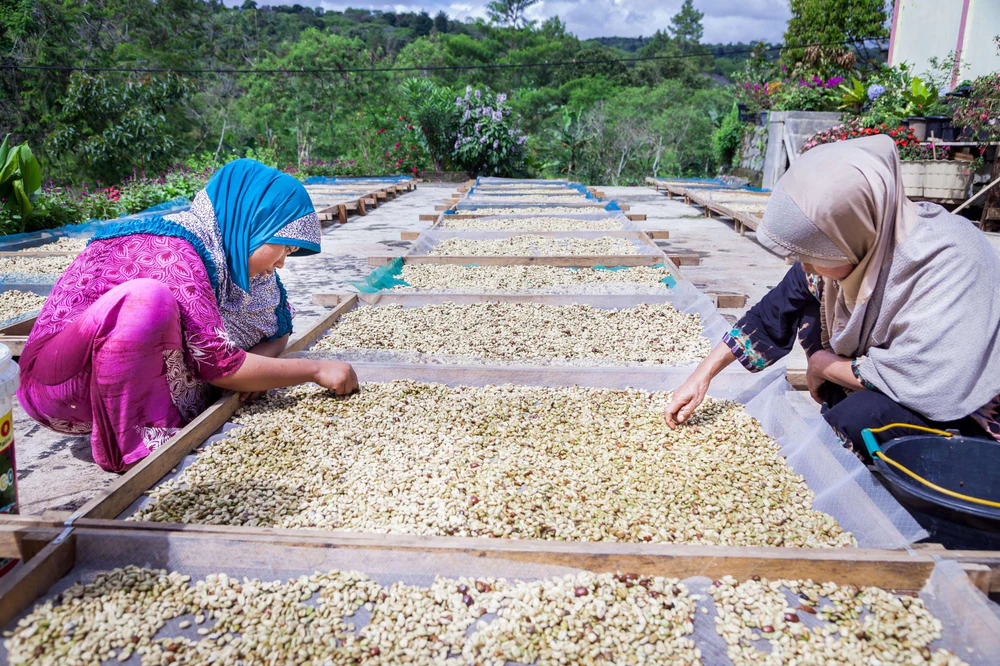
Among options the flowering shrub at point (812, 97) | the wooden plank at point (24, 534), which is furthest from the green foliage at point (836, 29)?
the wooden plank at point (24, 534)

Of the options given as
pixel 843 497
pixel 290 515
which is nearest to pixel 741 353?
pixel 843 497

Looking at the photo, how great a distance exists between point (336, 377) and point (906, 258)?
165 cm

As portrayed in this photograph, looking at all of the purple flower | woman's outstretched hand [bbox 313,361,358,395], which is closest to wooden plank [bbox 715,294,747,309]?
woman's outstretched hand [bbox 313,361,358,395]

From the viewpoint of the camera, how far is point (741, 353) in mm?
2029

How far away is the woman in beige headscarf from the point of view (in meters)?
1.51

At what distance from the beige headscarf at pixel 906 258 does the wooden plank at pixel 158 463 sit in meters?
1.64

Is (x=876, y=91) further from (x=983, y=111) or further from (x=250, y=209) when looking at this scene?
(x=250, y=209)

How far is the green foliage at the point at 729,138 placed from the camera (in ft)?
44.2

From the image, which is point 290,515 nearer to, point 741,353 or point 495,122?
point 741,353

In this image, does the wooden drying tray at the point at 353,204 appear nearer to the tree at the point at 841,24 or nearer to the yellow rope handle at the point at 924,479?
the yellow rope handle at the point at 924,479

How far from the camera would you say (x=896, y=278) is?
5.19ft

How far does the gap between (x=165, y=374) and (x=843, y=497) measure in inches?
72.1

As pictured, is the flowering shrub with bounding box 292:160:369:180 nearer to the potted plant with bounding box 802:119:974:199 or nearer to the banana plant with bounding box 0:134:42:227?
the banana plant with bounding box 0:134:42:227

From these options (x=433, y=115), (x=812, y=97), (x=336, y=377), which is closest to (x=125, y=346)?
(x=336, y=377)
